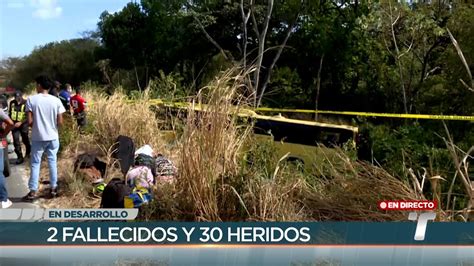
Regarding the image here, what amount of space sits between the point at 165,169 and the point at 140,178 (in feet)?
0.81

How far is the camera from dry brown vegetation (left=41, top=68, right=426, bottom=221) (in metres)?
4.74

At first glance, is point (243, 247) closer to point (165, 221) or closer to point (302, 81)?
point (165, 221)

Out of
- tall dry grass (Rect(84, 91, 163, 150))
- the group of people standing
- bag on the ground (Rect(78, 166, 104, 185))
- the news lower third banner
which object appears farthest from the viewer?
tall dry grass (Rect(84, 91, 163, 150))

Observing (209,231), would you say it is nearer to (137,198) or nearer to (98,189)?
(137,198)

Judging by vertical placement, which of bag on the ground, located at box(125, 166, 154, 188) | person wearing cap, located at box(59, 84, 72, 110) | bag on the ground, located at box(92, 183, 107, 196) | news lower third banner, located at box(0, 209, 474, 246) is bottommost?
news lower third banner, located at box(0, 209, 474, 246)

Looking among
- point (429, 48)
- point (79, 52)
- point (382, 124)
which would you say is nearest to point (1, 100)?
point (79, 52)

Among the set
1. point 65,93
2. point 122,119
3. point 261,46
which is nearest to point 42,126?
point 65,93

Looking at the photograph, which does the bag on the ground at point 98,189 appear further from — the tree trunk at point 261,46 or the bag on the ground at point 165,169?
the tree trunk at point 261,46

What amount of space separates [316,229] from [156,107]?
126 inches

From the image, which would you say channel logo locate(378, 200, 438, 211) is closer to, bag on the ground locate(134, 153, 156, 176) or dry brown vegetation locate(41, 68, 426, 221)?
dry brown vegetation locate(41, 68, 426, 221)

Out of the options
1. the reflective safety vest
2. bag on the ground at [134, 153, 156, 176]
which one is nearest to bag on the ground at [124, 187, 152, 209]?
bag on the ground at [134, 153, 156, 176]

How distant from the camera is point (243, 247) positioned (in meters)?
4.42

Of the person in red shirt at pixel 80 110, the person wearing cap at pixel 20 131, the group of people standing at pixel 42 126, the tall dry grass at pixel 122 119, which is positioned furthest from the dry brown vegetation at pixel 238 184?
the person in red shirt at pixel 80 110

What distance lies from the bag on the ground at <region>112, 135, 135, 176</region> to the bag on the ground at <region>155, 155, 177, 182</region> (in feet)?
1.96
